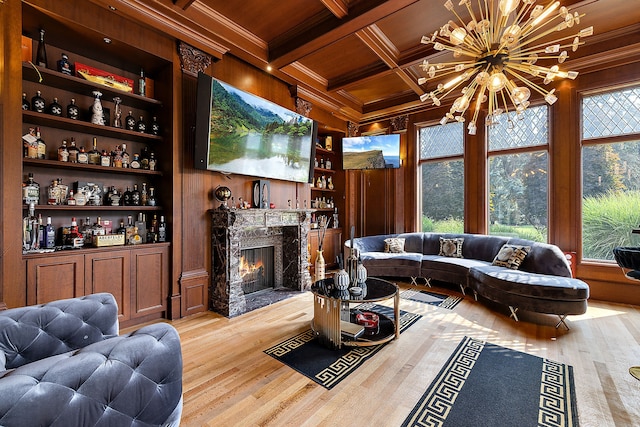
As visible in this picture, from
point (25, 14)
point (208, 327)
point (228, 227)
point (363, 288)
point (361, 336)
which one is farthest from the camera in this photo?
point (228, 227)

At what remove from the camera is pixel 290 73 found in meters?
4.48

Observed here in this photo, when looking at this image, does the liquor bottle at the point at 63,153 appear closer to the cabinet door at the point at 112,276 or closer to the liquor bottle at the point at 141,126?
the liquor bottle at the point at 141,126

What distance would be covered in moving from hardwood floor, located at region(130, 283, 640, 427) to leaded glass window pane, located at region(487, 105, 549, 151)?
2695 mm

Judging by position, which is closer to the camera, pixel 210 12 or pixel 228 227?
pixel 210 12

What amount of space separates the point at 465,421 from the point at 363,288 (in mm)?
1389

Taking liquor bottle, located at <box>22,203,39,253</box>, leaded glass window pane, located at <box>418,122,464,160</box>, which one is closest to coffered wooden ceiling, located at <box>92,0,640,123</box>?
leaded glass window pane, located at <box>418,122,464,160</box>

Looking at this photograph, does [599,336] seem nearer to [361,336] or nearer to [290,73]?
[361,336]

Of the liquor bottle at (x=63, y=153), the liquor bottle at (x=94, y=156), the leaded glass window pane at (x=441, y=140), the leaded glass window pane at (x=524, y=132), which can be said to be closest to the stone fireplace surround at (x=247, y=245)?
the liquor bottle at (x=94, y=156)

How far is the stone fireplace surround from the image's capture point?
3547 mm

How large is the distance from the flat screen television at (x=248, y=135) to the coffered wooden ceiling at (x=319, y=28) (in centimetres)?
59

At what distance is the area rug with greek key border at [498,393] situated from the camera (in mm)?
1755

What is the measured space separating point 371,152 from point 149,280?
4546 mm

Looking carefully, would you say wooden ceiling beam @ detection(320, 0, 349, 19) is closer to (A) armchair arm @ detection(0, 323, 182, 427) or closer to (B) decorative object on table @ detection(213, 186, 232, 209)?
(B) decorative object on table @ detection(213, 186, 232, 209)

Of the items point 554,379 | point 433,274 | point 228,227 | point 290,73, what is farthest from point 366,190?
point 554,379
